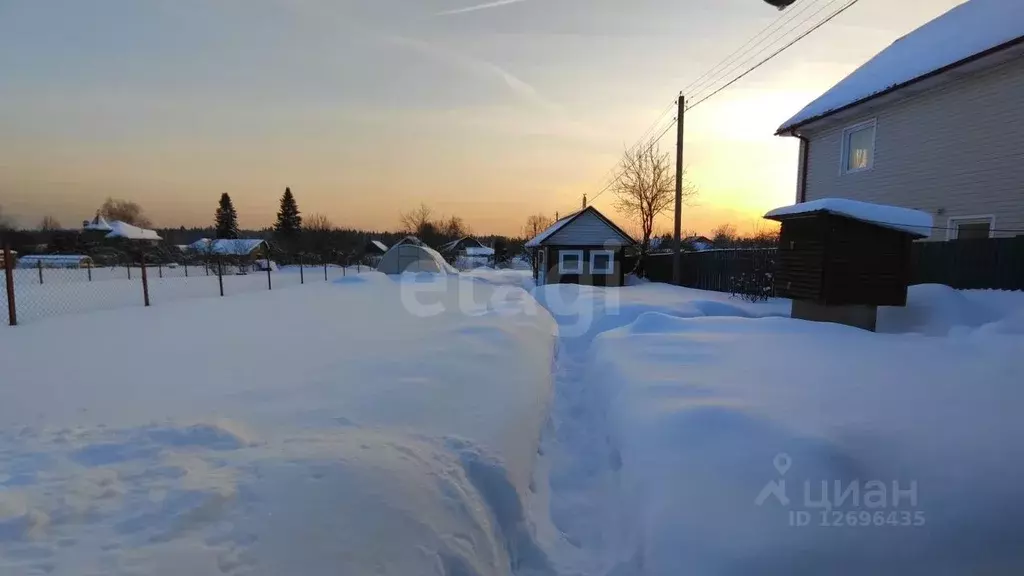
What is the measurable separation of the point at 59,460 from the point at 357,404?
1.78 metres

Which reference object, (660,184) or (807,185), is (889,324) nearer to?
(807,185)

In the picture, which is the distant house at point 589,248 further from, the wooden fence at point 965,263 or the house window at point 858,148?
the house window at point 858,148

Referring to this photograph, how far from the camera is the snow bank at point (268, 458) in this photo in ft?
6.16

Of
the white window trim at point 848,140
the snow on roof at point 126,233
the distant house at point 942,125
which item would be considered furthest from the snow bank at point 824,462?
the snow on roof at point 126,233

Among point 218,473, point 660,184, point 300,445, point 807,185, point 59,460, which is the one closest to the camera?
point 218,473

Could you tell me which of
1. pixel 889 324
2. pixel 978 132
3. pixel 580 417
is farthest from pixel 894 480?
pixel 978 132

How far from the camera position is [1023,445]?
259 centimetres

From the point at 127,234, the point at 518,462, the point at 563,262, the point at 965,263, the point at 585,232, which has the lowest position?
the point at 518,462

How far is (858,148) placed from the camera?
11648 millimetres

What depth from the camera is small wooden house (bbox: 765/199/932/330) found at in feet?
22.7

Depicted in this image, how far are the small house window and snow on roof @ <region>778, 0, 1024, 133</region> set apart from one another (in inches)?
124

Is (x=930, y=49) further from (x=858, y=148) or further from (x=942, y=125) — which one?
(x=858, y=148)

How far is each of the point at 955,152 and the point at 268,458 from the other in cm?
1325

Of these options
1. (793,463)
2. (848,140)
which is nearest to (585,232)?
(848,140)
